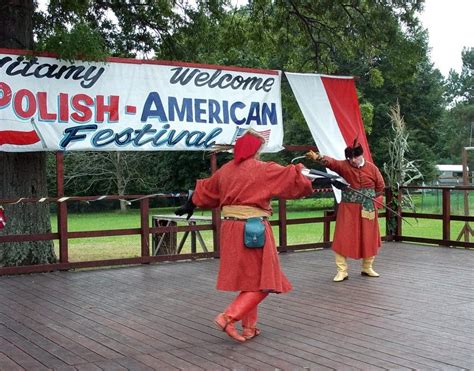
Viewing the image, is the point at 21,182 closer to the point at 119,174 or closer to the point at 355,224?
the point at 355,224

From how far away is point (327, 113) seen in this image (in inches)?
396

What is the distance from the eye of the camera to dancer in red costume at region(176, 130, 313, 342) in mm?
5039

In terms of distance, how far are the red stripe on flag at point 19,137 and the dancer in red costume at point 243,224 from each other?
393cm

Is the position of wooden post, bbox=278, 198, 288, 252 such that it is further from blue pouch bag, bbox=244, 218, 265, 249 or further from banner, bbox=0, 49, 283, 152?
blue pouch bag, bbox=244, 218, 265, 249

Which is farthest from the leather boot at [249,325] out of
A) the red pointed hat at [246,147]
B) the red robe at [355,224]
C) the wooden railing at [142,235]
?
the wooden railing at [142,235]

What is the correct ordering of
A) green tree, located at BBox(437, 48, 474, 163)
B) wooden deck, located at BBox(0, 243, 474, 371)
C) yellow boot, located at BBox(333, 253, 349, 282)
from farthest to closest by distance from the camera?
green tree, located at BBox(437, 48, 474, 163) → yellow boot, located at BBox(333, 253, 349, 282) → wooden deck, located at BBox(0, 243, 474, 371)

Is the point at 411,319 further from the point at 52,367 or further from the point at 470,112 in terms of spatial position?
the point at 470,112

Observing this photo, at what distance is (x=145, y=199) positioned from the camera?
9.05 meters

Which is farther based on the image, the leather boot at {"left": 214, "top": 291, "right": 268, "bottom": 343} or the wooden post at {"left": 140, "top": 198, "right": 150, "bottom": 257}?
the wooden post at {"left": 140, "top": 198, "right": 150, "bottom": 257}

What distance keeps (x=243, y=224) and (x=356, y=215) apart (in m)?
3.13

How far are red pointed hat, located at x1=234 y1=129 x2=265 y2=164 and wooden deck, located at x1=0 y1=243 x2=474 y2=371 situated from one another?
1493 mm

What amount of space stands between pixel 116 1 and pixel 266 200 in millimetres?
8069

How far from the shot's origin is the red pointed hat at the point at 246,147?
5.18 m

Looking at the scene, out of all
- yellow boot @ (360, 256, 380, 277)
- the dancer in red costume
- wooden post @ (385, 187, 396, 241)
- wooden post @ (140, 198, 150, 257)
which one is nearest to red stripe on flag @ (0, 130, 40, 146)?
wooden post @ (140, 198, 150, 257)
